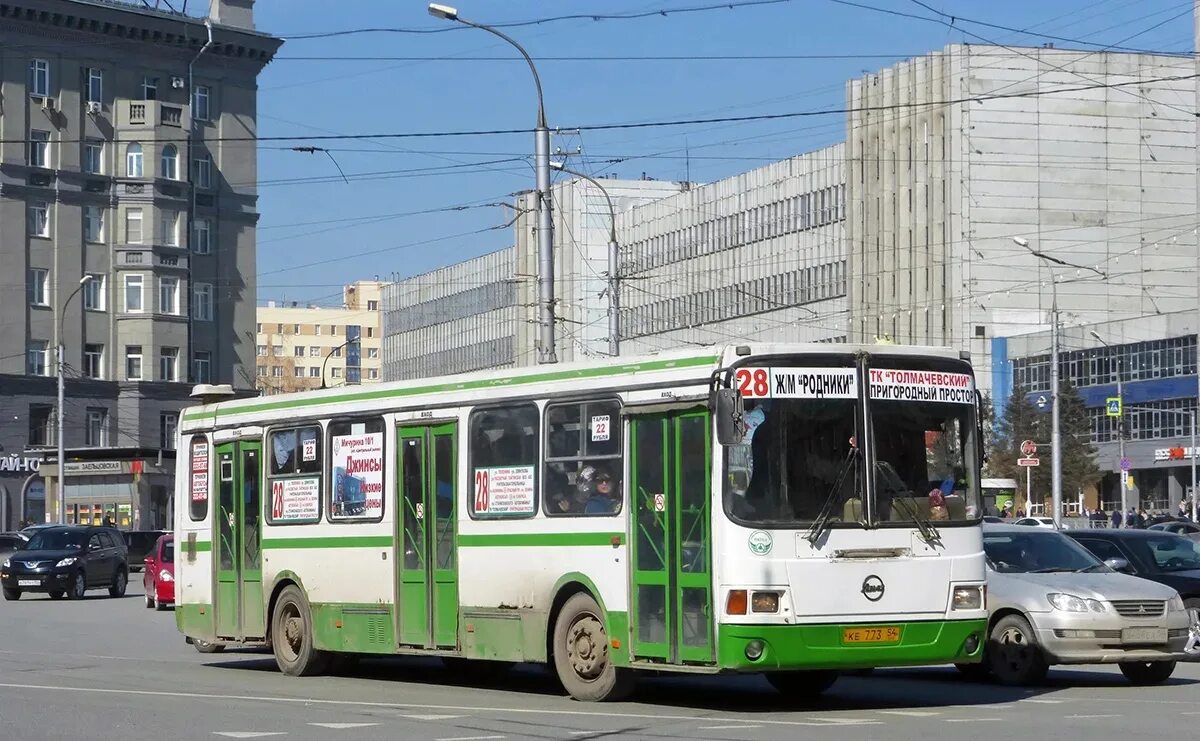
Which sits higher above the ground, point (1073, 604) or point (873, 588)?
point (873, 588)

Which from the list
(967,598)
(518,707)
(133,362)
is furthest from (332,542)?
(133,362)

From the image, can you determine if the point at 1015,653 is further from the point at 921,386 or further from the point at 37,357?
the point at 37,357

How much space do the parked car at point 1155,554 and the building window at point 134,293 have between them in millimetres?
67265

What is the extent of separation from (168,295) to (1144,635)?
71.5 m

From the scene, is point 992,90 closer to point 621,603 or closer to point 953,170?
point 953,170

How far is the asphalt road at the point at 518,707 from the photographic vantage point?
1324cm

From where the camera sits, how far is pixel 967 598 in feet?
48.8

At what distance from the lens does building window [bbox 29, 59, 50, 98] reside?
79062mm

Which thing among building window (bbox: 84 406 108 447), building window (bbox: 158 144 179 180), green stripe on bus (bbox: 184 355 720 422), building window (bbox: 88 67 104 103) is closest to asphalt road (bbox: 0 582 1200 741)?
green stripe on bus (bbox: 184 355 720 422)

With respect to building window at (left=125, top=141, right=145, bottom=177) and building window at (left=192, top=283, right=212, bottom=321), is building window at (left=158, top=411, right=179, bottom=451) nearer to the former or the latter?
building window at (left=192, top=283, right=212, bottom=321)

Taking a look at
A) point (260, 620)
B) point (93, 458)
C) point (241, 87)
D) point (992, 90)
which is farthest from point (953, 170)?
point (260, 620)

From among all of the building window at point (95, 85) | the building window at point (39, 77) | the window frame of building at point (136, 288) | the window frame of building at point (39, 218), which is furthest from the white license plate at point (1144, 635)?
the window frame of building at point (136, 288)

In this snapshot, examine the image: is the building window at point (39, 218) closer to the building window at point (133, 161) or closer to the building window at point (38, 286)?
the building window at point (38, 286)

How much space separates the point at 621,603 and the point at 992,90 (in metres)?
80.9
